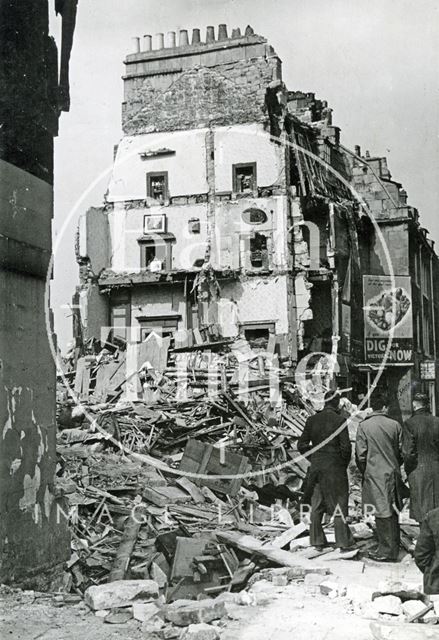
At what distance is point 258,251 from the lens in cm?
2805

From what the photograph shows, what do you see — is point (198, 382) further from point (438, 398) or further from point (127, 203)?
point (438, 398)

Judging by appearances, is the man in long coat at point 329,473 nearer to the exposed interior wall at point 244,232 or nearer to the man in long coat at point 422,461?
the man in long coat at point 422,461

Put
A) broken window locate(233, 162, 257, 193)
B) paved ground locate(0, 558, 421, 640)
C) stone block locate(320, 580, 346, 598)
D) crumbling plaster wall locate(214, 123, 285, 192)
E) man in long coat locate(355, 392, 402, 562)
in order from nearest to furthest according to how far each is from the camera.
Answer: paved ground locate(0, 558, 421, 640) < stone block locate(320, 580, 346, 598) < man in long coat locate(355, 392, 402, 562) < crumbling plaster wall locate(214, 123, 285, 192) < broken window locate(233, 162, 257, 193)

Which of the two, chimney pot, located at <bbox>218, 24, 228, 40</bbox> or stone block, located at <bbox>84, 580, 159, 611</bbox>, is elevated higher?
chimney pot, located at <bbox>218, 24, 228, 40</bbox>

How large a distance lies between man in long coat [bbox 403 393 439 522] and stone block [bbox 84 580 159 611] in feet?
10.3

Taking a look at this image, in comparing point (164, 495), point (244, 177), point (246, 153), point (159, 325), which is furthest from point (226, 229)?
point (164, 495)

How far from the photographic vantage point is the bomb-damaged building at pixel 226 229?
2778cm

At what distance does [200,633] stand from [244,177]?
24843 mm

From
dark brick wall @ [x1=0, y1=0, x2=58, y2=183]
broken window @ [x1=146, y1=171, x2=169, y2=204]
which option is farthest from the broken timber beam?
broken window @ [x1=146, y1=171, x2=169, y2=204]

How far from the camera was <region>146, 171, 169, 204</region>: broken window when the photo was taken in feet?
96.9

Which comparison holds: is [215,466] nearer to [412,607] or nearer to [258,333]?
[412,607]

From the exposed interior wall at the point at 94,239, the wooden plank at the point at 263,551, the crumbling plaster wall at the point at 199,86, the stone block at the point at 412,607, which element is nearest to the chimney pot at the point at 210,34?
the crumbling plaster wall at the point at 199,86

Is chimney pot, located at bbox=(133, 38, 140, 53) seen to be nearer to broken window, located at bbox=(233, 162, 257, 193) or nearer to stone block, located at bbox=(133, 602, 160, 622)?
broken window, located at bbox=(233, 162, 257, 193)

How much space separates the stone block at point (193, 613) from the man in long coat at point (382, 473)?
287 cm
